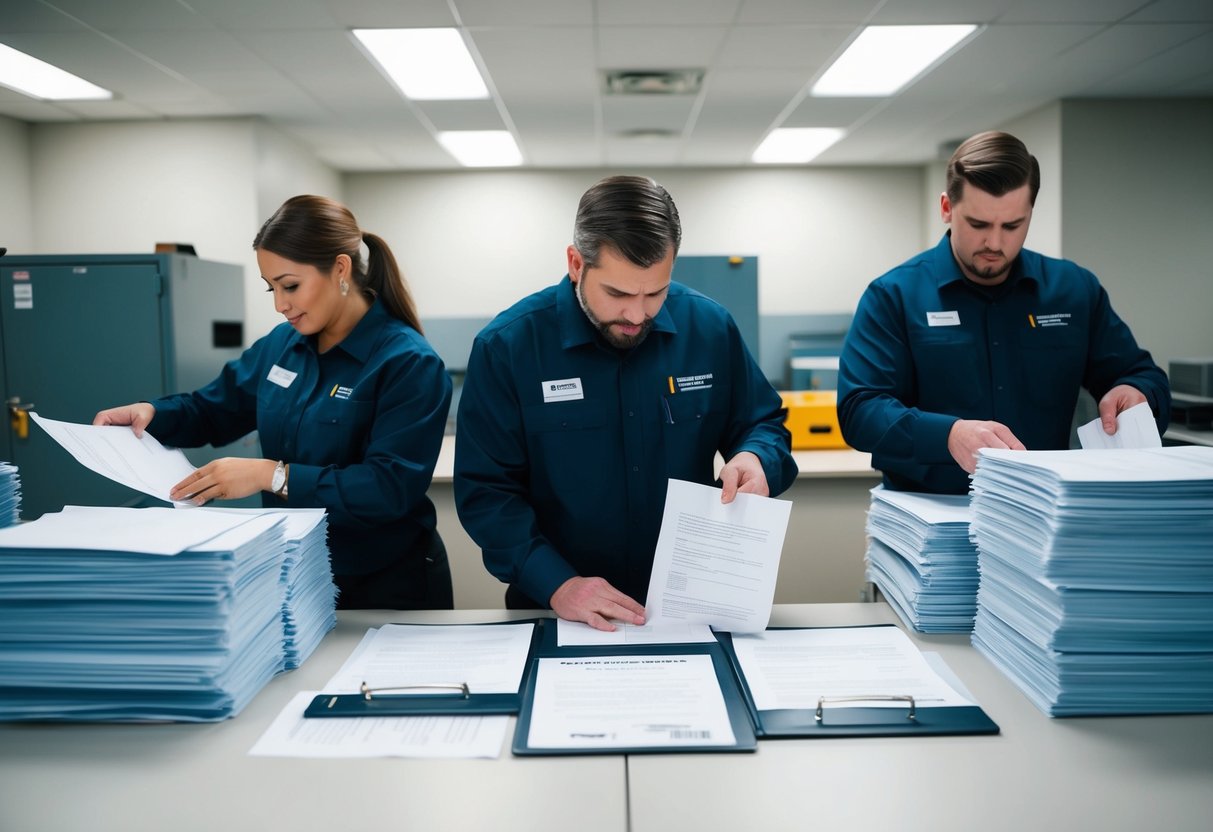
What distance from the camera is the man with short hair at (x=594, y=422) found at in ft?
4.29

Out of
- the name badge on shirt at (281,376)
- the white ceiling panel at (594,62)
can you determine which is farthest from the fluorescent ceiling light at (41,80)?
the name badge on shirt at (281,376)

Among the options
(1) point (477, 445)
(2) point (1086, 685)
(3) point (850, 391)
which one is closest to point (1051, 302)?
(3) point (850, 391)

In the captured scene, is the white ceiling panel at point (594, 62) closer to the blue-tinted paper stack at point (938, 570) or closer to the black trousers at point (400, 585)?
the black trousers at point (400, 585)

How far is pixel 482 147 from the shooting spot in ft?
17.8

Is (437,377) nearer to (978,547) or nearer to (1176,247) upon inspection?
(978,547)

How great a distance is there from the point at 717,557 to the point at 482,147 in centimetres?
477

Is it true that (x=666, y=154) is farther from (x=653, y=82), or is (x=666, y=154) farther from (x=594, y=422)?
(x=594, y=422)

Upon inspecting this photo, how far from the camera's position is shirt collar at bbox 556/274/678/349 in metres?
1.40

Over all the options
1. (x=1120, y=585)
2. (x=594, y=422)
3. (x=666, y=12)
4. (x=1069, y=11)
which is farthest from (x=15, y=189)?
(x=1120, y=585)

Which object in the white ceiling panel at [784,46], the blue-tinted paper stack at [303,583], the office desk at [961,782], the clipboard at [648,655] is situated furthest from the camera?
the white ceiling panel at [784,46]

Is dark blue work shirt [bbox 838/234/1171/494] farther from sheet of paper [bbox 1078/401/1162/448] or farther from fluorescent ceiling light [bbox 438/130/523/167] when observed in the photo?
fluorescent ceiling light [bbox 438/130/523/167]

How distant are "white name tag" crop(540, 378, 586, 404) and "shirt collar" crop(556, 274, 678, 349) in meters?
0.06

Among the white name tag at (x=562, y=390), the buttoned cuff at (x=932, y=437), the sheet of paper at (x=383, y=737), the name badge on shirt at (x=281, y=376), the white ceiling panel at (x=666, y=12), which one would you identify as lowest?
the sheet of paper at (x=383, y=737)

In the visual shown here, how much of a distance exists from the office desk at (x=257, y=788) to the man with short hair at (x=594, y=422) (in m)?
0.42
